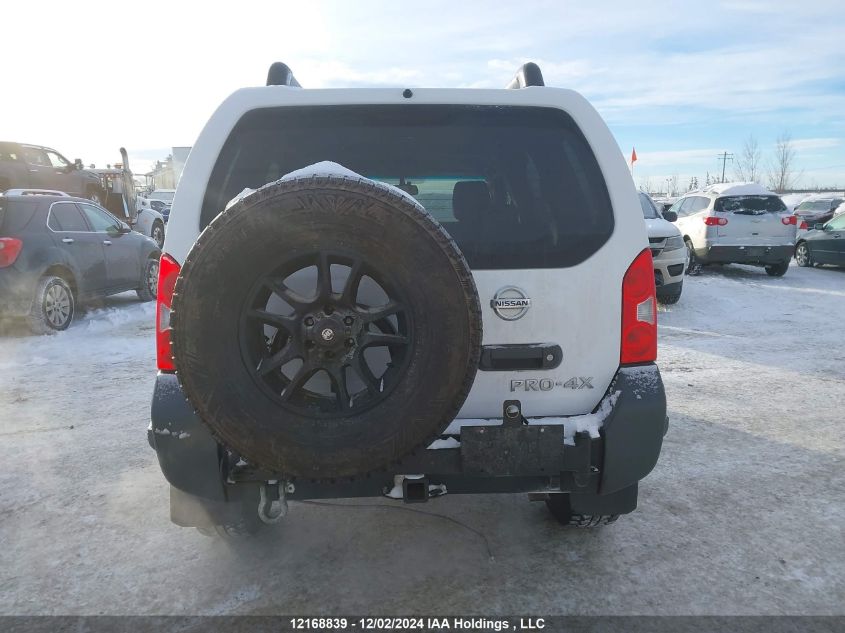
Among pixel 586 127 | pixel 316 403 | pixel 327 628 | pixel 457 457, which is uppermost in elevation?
pixel 586 127

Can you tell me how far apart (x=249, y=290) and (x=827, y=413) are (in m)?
4.74

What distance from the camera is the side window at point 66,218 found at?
26.7 ft

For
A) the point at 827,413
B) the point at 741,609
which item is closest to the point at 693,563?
the point at 741,609

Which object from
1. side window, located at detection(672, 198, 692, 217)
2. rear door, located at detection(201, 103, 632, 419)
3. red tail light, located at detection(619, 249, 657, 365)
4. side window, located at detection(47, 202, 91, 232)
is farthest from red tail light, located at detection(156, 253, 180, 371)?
side window, located at detection(672, 198, 692, 217)

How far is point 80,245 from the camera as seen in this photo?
8.41 m

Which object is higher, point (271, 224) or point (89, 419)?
point (271, 224)

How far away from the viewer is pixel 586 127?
252 cm

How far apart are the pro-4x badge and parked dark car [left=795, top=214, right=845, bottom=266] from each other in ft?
47.7

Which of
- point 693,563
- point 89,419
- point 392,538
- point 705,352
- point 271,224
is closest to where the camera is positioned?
point 271,224

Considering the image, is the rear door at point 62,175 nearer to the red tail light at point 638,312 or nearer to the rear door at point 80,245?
the rear door at point 80,245

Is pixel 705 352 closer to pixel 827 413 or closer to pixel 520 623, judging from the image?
pixel 827 413

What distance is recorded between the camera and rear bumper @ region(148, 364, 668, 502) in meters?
2.31

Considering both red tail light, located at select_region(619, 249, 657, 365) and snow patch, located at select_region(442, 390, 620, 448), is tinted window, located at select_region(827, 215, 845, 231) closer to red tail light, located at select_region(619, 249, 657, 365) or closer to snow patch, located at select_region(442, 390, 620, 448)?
red tail light, located at select_region(619, 249, 657, 365)

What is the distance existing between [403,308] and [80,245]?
7.80 metres
